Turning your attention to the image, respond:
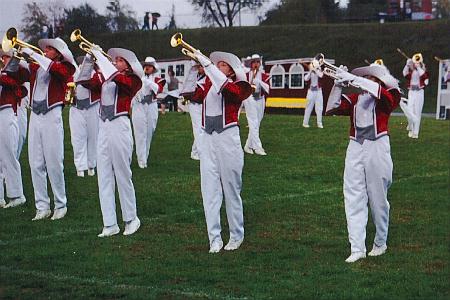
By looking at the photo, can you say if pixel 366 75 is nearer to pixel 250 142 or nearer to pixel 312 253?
pixel 312 253

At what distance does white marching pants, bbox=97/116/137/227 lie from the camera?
9492 millimetres

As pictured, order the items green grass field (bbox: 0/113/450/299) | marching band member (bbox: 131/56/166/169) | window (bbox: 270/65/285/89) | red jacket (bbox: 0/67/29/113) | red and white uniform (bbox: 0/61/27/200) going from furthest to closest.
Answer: window (bbox: 270/65/285/89) → marching band member (bbox: 131/56/166/169) → red and white uniform (bbox: 0/61/27/200) → red jacket (bbox: 0/67/29/113) → green grass field (bbox: 0/113/450/299)

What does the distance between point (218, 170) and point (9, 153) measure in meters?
3.80

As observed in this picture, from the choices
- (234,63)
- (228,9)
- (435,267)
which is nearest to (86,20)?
(234,63)

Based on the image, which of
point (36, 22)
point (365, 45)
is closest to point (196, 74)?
point (36, 22)

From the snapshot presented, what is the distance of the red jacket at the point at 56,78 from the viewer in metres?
10.1

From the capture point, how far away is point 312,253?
879 centimetres

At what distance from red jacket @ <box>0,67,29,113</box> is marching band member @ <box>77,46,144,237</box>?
1631mm

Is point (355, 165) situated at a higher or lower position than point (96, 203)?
higher

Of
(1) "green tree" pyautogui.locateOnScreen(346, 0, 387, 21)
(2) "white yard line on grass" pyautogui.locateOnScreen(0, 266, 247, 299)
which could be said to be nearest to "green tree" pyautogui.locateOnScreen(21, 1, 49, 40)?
(2) "white yard line on grass" pyautogui.locateOnScreen(0, 266, 247, 299)

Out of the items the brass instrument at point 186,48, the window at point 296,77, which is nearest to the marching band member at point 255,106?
the brass instrument at point 186,48

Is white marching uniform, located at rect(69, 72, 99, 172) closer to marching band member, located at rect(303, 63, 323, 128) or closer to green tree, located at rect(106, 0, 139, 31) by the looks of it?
green tree, located at rect(106, 0, 139, 31)

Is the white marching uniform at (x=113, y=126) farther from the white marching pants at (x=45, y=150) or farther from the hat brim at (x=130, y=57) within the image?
the white marching pants at (x=45, y=150)

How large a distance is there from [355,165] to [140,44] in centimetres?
1878
